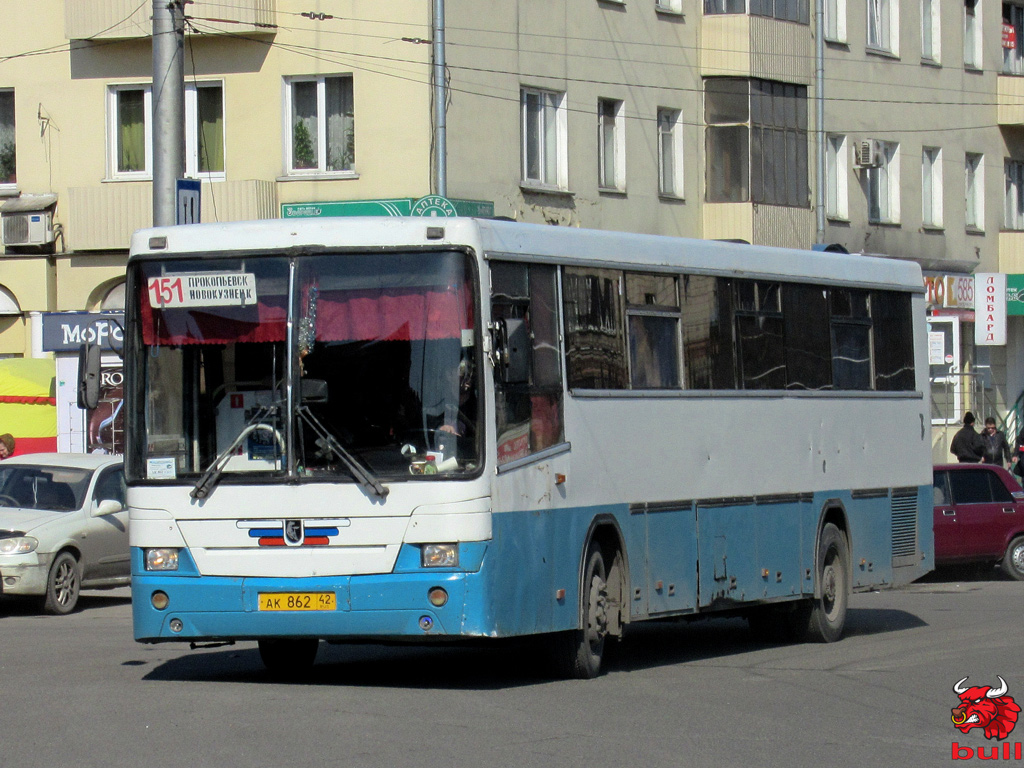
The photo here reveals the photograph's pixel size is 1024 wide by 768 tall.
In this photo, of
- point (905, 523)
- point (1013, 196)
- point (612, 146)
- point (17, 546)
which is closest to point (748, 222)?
point (612, 146)

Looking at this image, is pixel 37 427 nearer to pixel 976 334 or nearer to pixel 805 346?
pixel 805 346

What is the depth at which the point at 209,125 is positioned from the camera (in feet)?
94.6

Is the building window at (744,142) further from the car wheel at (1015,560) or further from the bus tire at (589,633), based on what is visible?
the bus tire at (589,633)

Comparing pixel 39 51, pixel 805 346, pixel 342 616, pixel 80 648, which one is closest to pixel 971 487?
pixel 805 346

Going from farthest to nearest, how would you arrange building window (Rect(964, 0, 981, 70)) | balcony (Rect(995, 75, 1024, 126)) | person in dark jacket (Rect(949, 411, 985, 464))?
balcony (Rect(995, 75, 1024, 126)) → building window (Rect(964, 0, 981, 70)) → person in dark jacket (Rect(949, 411, 985, 464))

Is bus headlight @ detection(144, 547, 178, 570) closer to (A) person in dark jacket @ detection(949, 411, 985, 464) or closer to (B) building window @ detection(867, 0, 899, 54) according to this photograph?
(A) person in dark jacket @ detection(949, 411, 985, 464)

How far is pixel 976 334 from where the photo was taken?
133 feet

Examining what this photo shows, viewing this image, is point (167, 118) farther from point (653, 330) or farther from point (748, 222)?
point (748, 222)

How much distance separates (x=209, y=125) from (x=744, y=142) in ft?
35.5

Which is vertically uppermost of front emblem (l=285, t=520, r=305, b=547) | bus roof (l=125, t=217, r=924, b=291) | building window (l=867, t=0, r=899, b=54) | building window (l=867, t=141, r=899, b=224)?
building window (l=867, t=0, r=899, b=54)

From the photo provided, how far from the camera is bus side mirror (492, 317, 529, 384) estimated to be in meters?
10.5

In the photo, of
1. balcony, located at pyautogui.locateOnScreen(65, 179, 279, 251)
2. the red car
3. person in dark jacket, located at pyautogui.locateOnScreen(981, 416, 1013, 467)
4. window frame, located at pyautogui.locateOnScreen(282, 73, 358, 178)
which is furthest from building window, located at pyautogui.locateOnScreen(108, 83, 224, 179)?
person in dark jacket, located at pyautogui.locateOnScreen(981, 416, 1013, 467)

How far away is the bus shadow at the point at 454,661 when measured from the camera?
11586 mm

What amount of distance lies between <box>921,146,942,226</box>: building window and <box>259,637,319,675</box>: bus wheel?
31.8m
